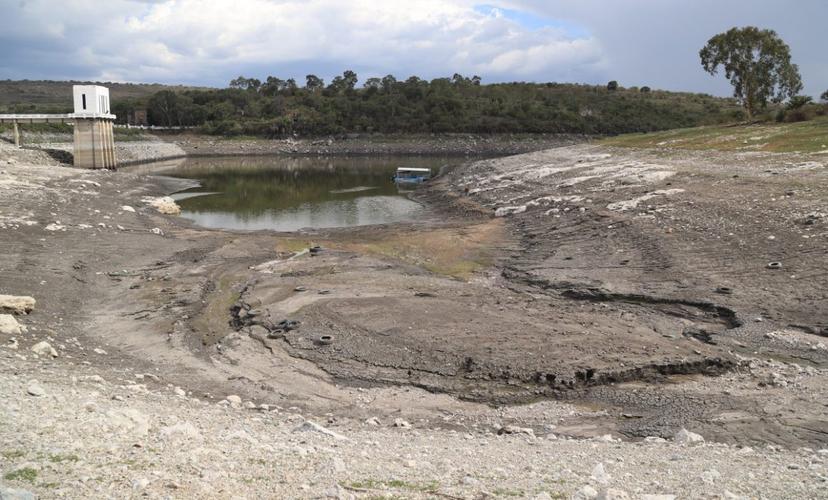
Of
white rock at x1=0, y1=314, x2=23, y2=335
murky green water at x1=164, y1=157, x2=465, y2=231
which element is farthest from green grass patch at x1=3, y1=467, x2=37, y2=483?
murky green water at x1=164, y1=157, x2=465, y2=231

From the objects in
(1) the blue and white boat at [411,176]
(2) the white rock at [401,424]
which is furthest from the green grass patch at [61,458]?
(1) the blue and white boat at [411,176]

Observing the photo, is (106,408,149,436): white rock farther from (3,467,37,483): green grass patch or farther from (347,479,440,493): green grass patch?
(347,479,440,493): green grass patch

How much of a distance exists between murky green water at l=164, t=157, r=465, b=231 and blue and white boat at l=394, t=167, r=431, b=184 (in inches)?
46.0

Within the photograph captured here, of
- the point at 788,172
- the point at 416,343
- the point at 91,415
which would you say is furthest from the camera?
the point at 788,172

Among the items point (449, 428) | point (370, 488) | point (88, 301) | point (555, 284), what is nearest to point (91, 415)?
point (370, 488)

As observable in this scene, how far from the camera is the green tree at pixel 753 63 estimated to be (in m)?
64.5

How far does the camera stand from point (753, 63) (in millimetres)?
66000

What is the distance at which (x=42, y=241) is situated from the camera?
23.9 m

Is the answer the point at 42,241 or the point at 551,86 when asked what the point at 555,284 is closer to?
the point at 42,241

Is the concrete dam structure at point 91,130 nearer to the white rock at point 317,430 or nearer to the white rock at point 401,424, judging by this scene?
the white rock at point 401,424

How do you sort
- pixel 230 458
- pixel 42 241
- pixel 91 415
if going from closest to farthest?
1. pixel 230 458
2. pixel 91 415
3. pixel 42 241

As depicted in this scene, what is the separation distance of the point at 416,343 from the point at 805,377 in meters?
7.58

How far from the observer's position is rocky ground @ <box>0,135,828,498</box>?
24.1ft

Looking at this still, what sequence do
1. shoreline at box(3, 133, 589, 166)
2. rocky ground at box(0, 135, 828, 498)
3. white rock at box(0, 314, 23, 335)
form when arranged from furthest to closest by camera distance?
shoreline at box(3, 133, 589, 166) → white rock at box(0, 314, 23, 335) → rocky ground at box(0, 135, 828, 498)
